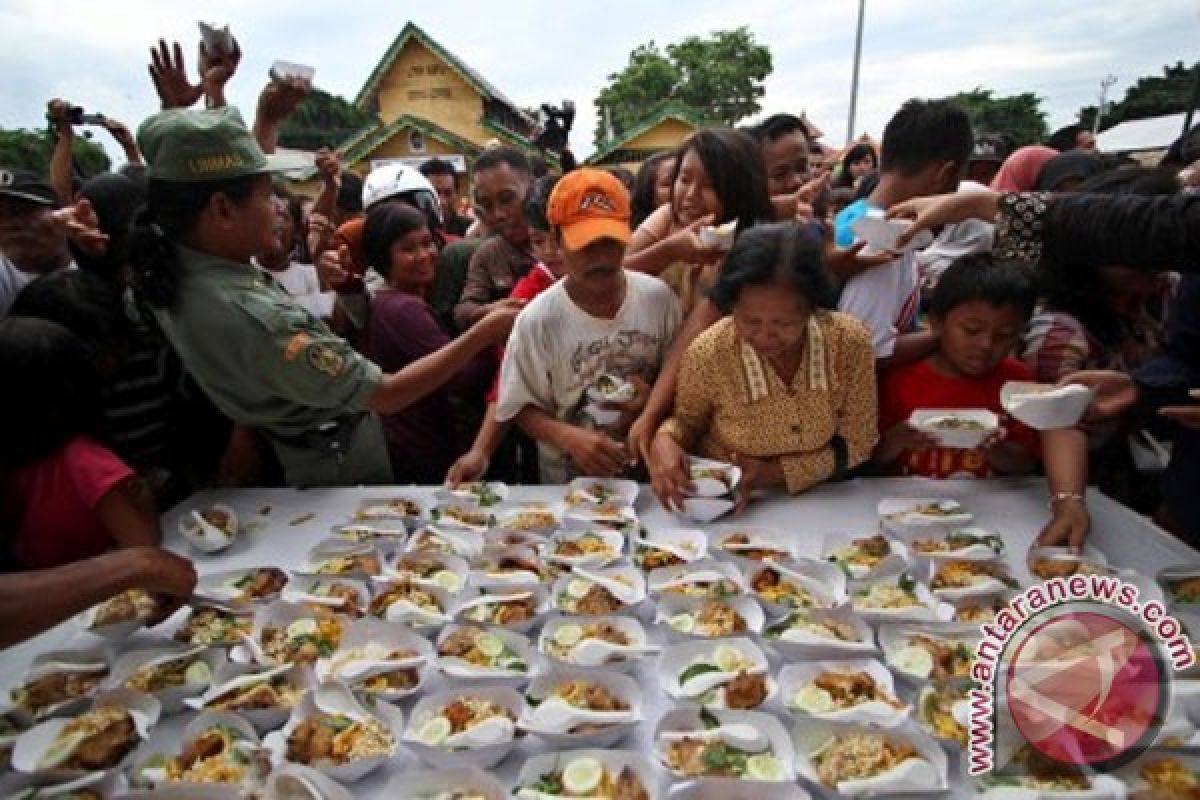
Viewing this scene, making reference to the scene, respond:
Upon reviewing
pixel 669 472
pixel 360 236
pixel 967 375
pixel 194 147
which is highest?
pixel 194 147

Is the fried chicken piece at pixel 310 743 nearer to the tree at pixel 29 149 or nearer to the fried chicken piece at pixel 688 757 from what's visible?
the fried chicken piece at pixel 688 757

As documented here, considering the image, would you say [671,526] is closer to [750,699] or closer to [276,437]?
[750,699]

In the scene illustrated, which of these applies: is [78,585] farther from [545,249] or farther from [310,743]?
[545,249]

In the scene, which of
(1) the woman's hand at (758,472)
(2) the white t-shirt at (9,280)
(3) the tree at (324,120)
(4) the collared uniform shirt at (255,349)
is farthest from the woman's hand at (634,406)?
(3) the tree at (324,120)

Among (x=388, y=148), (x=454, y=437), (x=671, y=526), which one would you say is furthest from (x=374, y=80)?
(x=671, y=526)

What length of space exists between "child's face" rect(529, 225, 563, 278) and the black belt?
106 centimetres

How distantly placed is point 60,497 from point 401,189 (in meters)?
2.17

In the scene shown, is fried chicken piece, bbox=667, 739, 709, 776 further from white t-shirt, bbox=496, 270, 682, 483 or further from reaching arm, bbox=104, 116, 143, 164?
reaching arm, bbox=104, 116, 143, 164

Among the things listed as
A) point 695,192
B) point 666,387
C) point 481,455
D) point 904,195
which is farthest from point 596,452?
point 904,195

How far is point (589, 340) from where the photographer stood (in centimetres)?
222

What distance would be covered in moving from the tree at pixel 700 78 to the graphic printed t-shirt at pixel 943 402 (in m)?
31.0

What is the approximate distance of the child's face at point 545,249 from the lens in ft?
9.59

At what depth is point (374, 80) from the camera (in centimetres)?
1808

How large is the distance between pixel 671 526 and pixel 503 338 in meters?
0.86
